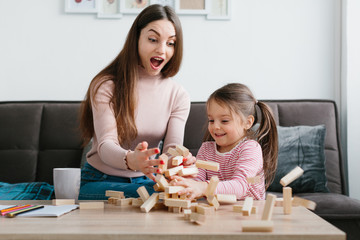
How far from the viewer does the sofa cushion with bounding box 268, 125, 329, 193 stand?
2.55 meters

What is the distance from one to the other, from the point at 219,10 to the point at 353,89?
3.71 ft

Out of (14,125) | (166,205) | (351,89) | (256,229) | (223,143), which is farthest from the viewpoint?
(351,89)

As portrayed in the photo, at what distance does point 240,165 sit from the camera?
153 centimetres

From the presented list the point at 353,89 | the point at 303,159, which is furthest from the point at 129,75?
the point at 353,89

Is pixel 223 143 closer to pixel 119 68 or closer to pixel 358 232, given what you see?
pixel 119 68

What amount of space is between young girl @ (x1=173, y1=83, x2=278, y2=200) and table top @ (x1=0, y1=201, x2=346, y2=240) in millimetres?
442

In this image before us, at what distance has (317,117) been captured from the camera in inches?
111

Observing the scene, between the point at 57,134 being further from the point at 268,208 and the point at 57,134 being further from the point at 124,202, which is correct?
the point at 268,208

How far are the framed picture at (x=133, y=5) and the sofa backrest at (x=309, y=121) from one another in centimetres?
87

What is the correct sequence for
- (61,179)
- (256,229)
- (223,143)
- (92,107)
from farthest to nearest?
(92,107) < (223,143) < (61,179) < (256,229)

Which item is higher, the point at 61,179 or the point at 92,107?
the point at 92,107

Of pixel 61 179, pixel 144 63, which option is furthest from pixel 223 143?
pixel 61 179

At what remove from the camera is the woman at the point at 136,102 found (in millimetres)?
1772

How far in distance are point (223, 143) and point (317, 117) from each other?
1.37m
